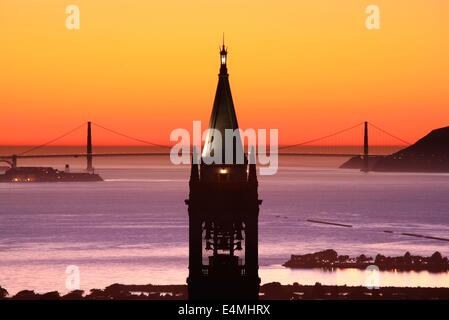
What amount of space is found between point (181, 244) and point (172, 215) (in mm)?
45501

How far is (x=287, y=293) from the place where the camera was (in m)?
67.4

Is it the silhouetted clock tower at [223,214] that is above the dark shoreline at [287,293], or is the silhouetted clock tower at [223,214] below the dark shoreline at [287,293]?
above

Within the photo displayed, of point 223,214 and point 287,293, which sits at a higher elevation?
point 223,214

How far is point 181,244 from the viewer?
10588cm

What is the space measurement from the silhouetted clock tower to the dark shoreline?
4195 centimetres

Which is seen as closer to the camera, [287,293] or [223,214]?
[223,214]

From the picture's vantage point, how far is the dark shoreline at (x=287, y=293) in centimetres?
6431

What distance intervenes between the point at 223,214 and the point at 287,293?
4669cm

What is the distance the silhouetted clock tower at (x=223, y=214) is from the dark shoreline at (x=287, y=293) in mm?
41955

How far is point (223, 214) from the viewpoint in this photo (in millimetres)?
21625

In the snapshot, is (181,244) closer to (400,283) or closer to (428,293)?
(400,283)

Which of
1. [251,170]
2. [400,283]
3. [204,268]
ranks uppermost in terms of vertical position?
[251,170]

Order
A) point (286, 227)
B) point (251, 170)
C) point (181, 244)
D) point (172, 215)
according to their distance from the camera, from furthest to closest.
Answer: point (172, 215) < point (286, 227) < point (181, 244) < point (251, 170)

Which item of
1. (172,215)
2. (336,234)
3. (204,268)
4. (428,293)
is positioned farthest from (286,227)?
(204,268)
